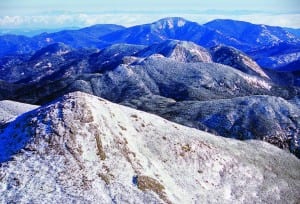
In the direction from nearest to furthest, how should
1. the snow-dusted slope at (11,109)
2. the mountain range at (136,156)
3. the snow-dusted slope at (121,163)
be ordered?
the snow-dusted slope at (121,163)
the mountain range at (136,156)
the snow-dusted slope at (11,109)

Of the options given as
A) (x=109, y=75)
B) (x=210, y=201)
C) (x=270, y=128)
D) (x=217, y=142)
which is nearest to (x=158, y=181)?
(x=210, y=201)

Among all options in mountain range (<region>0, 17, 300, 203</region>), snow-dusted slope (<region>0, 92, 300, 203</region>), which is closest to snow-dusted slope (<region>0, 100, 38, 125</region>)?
mountain range (<region>0, 17, 300, 203</region>)

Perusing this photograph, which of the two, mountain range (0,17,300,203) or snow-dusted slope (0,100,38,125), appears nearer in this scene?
mountain range (0,17,300,203)

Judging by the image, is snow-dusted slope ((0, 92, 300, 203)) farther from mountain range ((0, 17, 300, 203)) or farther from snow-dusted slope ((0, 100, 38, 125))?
snow-dusted slope ((0, 100, 38, 125))

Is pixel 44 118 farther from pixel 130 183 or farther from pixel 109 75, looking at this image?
pixel 109 75

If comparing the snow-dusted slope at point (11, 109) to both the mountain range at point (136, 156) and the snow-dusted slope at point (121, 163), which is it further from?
the snow-dusted slope at point (121, 163)

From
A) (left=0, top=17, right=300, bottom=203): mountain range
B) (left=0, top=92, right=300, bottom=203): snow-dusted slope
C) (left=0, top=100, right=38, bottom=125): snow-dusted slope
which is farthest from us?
(left=0, top=100, right=38, bottom=125): snow-dusted slope

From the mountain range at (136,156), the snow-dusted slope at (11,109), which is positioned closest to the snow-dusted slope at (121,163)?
the mountain range at (136,156)

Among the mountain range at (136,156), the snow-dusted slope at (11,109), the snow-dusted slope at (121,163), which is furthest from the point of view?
the snow-dusted slope at (11,109)

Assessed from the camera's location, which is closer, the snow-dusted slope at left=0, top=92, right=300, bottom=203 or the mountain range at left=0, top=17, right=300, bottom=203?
the snow-dusted slope at left=0, top=92, right=300, bottom=203

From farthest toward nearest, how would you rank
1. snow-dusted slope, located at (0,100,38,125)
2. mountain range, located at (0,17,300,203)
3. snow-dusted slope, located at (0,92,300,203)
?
snow-dusted slope, located at (0,100,38,125), mountain range, located at (0,17,300,203), snow-dusted slope, located at (0,92,300,203)
